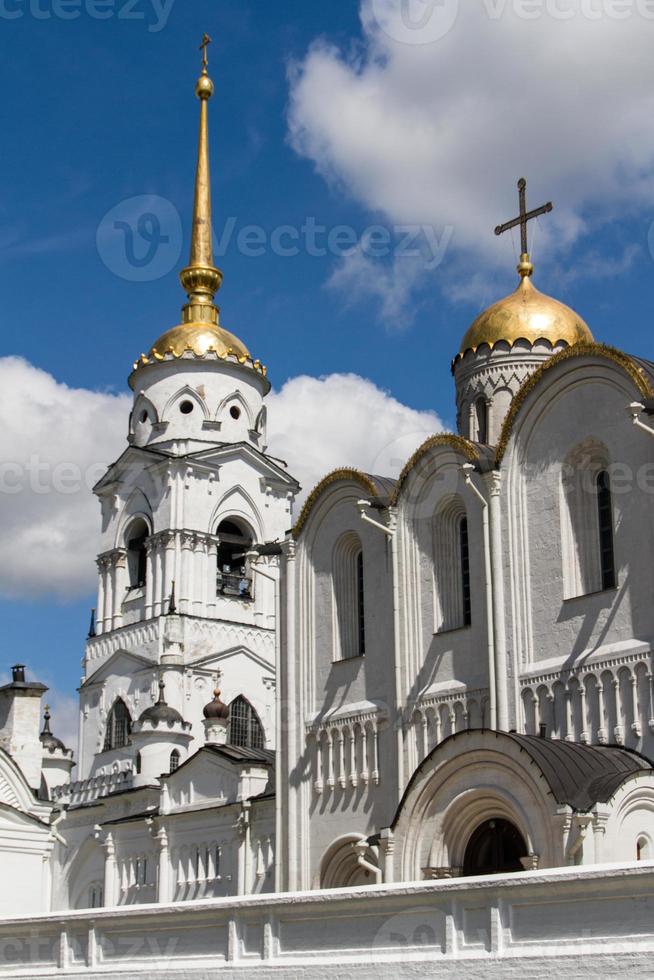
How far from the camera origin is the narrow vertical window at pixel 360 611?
2503 cm

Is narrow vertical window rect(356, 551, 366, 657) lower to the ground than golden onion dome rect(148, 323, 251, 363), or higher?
lower

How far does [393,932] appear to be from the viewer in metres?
12.0

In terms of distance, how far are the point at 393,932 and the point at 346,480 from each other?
46.9ft

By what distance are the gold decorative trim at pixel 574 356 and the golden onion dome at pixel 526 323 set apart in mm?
5874

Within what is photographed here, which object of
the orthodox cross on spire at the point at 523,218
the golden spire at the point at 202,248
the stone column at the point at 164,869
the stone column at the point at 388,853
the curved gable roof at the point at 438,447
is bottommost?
the stone column at the point at 388,853

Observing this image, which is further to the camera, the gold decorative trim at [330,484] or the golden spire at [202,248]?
the golden spire at [202,248]

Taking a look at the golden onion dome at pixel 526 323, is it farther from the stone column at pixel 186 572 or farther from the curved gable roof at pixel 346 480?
the stone column at pixel 186 572

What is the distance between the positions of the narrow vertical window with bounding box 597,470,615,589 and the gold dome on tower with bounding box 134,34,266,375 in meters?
23.2

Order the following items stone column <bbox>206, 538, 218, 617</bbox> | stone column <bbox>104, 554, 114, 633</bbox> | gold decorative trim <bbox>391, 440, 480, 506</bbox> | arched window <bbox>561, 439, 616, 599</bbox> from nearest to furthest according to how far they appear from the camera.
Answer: arched window <bbox>561, 439, 616, 599</bbox>, gold decorative trim <bbox>391, 440, 480, 506</bbox>, stone column <bbox>206, 538, 218, 617</bbox>, stone column <bbox>104, 554, 114, 633</bbox>

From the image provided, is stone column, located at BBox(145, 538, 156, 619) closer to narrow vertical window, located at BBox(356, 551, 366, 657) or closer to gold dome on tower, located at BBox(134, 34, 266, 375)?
gold dome on tower, located at BBox(134, 34, 266, 375)

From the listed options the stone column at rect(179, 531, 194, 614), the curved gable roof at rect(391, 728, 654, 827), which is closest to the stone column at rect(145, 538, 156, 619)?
the stone column at rect(179, 531, 194, 614)

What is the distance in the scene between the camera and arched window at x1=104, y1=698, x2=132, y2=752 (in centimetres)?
4094

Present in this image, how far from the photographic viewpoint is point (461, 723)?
22.4 metres

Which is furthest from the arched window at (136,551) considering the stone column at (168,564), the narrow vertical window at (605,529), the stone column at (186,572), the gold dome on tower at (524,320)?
the narrow vertical window at (605,529)
